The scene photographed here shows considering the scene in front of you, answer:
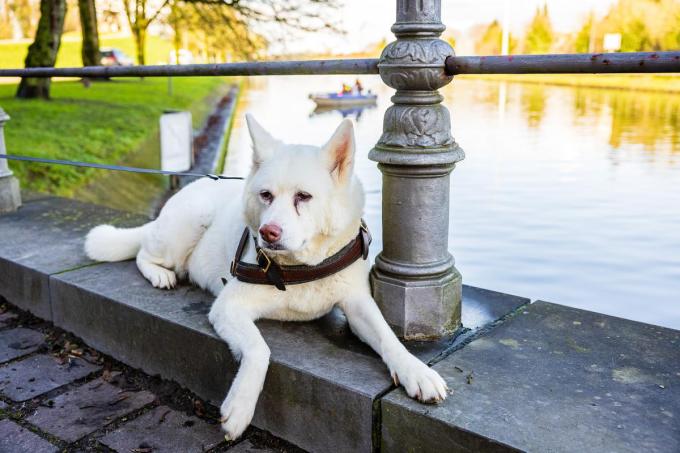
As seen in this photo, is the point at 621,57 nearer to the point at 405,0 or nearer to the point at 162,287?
the point at 405,0

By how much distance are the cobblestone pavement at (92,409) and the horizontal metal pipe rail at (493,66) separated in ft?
5.21

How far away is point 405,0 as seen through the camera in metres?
2.81

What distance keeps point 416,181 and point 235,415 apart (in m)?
1.21

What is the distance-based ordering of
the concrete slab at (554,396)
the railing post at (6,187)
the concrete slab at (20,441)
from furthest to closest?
the railing post at (6,187), the concrete slab at (20,441), the concrete slab at (554,396)

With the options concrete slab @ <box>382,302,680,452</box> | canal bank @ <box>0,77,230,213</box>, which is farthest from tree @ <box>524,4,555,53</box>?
concrete slab @ <box>382,302,680,452</box>

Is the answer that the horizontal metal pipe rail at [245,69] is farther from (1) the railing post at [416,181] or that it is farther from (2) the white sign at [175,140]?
(2) the white sign at [175,140]

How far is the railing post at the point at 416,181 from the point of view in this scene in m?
2.83

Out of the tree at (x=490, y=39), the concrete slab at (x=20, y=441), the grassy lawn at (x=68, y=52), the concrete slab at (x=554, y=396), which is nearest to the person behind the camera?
the concrete slab at (x=554, y=396)

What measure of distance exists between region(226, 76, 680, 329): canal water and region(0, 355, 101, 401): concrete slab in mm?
4731

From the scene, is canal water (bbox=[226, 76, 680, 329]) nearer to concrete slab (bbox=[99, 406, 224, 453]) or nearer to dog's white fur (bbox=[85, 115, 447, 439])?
dog's white fur (bbox=[85, 115, 447, 439])

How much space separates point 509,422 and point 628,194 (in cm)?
1065

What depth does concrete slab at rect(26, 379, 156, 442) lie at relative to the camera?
2928 mm

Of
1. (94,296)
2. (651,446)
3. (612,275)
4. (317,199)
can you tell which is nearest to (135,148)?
(612,275)

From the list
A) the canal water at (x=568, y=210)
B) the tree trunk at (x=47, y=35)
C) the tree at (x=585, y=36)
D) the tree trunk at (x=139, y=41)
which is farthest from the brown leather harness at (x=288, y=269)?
the tree at (x=585, y=36)
